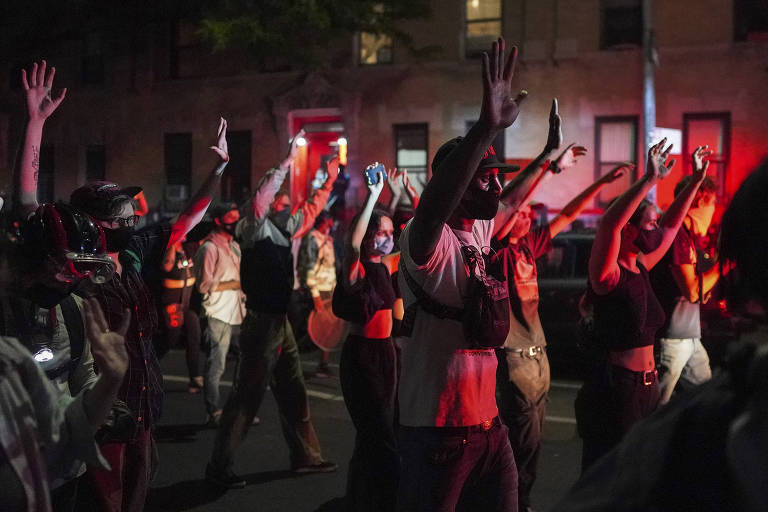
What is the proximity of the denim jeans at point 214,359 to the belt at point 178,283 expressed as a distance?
43 cm

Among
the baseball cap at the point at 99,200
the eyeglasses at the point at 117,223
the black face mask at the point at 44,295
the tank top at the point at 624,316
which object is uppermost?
the baseball cap at the point at 99,200

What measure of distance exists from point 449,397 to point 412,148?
1700 centimetres

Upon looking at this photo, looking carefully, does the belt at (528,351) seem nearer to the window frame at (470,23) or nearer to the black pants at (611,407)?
the black pants at (611,407)

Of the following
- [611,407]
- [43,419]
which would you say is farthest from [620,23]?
[43,419]

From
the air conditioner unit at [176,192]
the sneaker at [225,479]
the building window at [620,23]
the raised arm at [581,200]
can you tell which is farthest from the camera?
the air conditioner unit at [176,192]

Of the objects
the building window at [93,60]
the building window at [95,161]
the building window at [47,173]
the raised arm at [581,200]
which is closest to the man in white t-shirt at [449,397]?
the raised arm at [581,200]

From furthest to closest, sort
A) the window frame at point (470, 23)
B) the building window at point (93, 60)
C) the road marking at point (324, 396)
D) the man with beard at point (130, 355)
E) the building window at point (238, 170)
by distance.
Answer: the building window at point (93, 60) → the building window at point (238, 170) → the window frame at point (470, 23) → the road marking at point (324, 396) → the man with beard at point (130, 355)

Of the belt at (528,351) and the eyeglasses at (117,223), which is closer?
the eyeglasses at (117,223)

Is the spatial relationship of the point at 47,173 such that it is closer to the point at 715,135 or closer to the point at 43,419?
the point at 715,135

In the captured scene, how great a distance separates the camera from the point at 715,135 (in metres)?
17.8

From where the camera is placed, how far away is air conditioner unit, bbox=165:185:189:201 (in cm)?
2216

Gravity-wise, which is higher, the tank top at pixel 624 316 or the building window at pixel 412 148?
the building window at pixel 412 148

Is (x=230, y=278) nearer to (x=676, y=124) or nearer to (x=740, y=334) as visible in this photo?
(x=740, y=334)

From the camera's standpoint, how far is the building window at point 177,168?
72.8 ft
